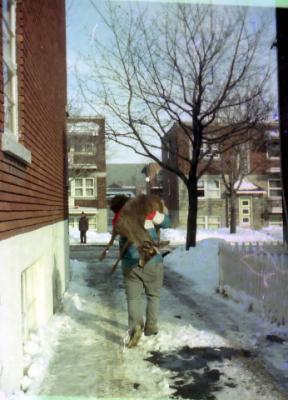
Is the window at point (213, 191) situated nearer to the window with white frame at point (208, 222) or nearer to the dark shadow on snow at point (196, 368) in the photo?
the window with white frame at point (208, 222)

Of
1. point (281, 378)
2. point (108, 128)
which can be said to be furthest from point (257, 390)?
point (108, 128)

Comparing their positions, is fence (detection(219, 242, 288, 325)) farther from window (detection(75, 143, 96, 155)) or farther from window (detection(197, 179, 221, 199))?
window (detection(197, 179, 221, 199))

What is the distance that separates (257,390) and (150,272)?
6.55 ft

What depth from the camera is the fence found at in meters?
6.25

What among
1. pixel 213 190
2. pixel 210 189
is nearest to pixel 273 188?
pixel 213 190

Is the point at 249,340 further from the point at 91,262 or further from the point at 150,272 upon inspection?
the point at 91,262

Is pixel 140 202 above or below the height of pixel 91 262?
above

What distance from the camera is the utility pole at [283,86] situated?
7.76 m

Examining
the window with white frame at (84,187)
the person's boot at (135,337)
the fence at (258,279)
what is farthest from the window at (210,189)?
the person's boot at (135,337)

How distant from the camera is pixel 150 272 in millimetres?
5754

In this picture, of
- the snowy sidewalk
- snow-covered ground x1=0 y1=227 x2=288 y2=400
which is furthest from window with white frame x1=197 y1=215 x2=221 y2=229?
the snowy sidewalk

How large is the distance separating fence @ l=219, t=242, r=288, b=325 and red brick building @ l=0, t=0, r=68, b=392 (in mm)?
3038

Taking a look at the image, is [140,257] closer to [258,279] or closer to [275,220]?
[258,279]

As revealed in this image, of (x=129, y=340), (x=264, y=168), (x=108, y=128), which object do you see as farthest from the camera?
(x=264, y=168)
